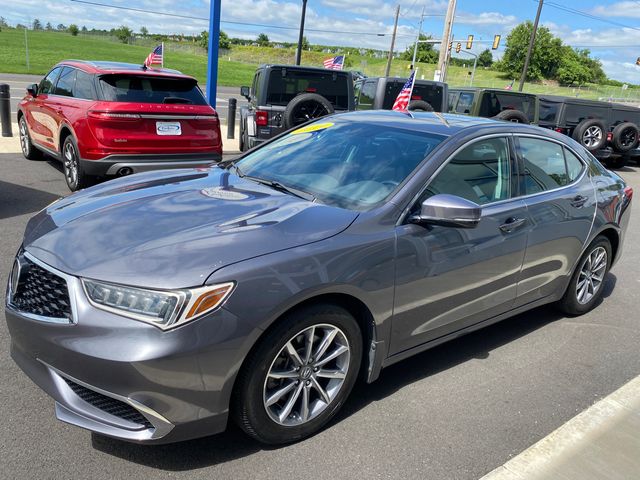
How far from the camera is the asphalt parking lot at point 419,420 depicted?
2512mm

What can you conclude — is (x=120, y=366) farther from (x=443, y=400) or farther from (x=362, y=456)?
(x=443, y=400)

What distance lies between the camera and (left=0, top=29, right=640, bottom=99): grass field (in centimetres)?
4372

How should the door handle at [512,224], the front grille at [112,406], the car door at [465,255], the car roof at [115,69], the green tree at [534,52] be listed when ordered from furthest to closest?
the green tree at [534,52], the car roof at [115,69], the door handle at [512,224], the car door at [465,255], the front grille at [112,406]

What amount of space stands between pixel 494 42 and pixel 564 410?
4208 cm

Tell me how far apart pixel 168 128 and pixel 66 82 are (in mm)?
1972

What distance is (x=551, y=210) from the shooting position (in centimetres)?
386

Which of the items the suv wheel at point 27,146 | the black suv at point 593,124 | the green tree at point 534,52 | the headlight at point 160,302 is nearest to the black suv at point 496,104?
the black suv at point 593,124

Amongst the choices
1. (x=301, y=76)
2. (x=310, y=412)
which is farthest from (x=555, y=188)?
(x=301, y=76)

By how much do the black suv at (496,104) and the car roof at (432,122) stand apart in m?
9.36

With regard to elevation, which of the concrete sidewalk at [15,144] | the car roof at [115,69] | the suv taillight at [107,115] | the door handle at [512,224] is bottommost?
the concrete sidewalk at [15,144]

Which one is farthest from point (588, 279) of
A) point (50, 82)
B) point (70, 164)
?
point (50, 82)

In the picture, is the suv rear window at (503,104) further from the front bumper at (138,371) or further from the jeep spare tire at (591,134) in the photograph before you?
the front bumper at (138,371)

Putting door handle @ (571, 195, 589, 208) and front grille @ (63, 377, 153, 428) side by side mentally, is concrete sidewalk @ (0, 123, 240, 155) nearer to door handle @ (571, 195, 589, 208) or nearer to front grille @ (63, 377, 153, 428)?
door handle @ (571, 195, 589, 208)

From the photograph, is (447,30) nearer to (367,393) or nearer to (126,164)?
(126,164)
